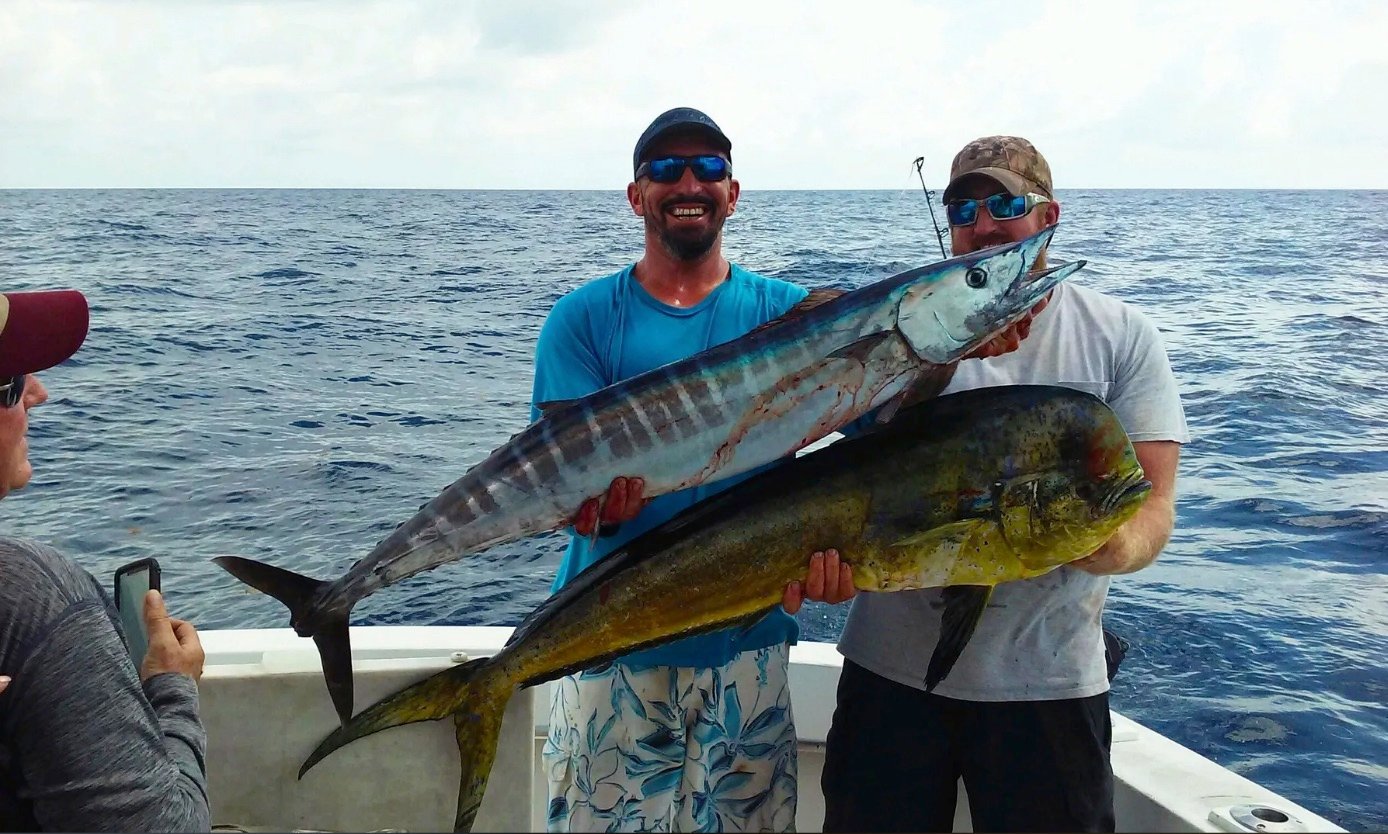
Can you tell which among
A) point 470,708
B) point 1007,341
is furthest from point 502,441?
point 1007,341

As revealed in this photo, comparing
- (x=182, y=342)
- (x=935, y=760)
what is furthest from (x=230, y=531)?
(x=182, y=342)

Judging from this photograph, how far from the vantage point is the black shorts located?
2117 mm

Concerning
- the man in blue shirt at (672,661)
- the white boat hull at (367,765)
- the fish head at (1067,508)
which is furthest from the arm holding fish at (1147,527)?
the white boat hull at (367,765)

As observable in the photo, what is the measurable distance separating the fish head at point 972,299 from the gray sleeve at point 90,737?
1410 millimetres

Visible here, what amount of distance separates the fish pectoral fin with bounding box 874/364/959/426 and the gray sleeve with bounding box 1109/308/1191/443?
0.39 metres

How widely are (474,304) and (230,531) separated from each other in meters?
12.1

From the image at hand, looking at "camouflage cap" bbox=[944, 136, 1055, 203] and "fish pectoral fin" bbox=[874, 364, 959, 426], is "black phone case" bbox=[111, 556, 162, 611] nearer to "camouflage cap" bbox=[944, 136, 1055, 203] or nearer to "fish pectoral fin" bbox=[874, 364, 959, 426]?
"fish pectoral fin" bbox=[874, 364, 959, 426]

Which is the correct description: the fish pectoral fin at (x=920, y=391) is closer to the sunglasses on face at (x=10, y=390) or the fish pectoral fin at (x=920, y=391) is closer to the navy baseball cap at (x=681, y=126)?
the navy baseball cap at (x=681, y=126)

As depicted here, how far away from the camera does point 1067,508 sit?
1.81 m

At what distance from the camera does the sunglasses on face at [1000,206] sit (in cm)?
219

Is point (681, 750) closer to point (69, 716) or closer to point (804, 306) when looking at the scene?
point (804, 306)

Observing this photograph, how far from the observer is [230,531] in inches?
283

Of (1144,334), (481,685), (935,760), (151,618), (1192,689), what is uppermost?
(1144,334)

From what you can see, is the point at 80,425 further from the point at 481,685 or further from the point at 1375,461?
the point at 1375,461
